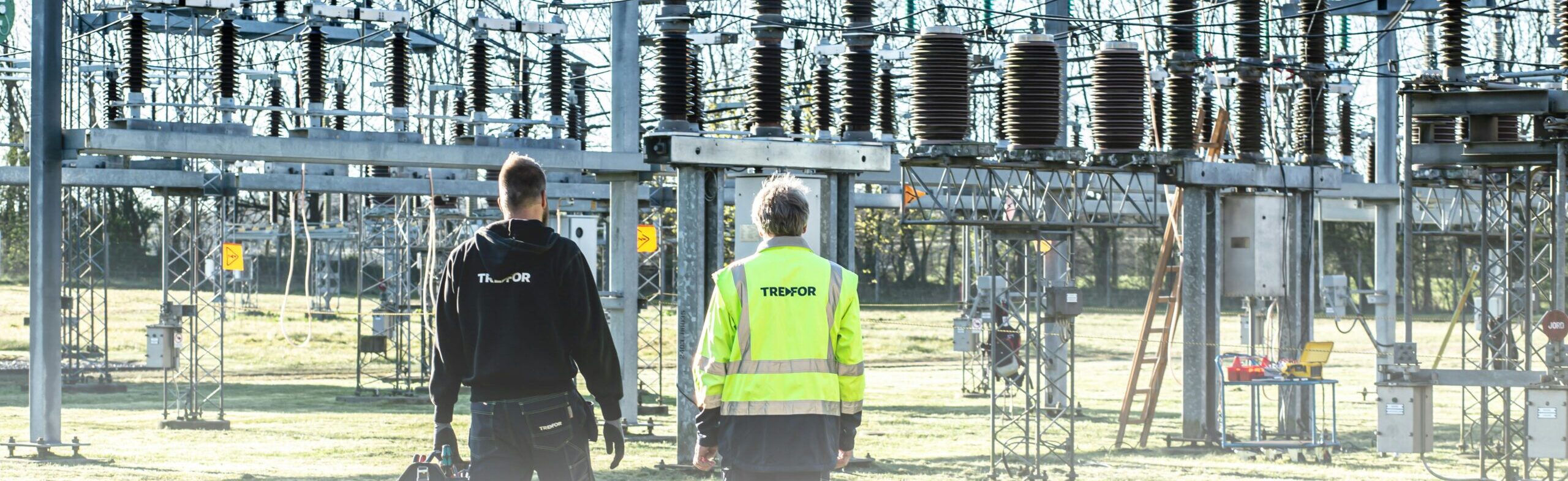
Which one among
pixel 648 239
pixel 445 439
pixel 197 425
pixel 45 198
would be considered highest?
pixel 45 198

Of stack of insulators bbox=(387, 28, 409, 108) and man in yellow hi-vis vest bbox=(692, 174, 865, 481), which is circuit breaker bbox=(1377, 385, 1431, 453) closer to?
man in yellow hi-vis vest bbox=(692, 174, 865, 481)

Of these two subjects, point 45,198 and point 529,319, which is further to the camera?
point 45,198

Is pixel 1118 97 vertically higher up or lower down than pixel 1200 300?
higher up

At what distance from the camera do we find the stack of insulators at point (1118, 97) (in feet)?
49.3

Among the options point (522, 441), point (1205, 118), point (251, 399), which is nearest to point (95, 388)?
point (251, 399)

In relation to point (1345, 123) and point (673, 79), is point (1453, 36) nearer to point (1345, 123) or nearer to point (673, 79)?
point (673, 79)

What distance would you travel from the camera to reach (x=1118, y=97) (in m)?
15.1

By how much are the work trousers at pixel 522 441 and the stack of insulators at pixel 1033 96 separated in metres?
8.68

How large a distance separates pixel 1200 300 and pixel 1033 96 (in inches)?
136

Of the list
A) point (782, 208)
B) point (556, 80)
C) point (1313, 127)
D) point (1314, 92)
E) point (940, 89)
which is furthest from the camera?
point (556, 80)

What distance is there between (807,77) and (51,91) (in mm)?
23284

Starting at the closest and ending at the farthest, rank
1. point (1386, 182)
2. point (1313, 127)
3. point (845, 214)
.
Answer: point (845, 214) → point (1313, 127) → point (1386, 182)

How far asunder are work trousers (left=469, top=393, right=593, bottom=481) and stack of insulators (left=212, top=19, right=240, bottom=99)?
1024 cm

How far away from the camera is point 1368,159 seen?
2969cm
